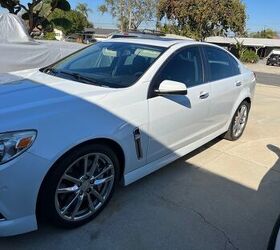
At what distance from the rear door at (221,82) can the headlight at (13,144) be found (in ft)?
8.59

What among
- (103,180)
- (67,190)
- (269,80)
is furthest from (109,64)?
(269,80)

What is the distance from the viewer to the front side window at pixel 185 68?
3832 millimetres

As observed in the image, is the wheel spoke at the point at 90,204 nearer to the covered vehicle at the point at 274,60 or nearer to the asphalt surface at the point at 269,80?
the asphalt surface at the point at 269,80

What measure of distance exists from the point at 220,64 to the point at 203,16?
36671 millimetres

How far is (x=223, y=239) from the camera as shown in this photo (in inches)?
125

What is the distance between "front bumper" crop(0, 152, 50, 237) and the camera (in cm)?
246

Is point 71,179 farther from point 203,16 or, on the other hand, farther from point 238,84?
point 203,16

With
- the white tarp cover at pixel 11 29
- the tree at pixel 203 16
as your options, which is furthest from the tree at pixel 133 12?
the white tarp cover at pixel 11 29

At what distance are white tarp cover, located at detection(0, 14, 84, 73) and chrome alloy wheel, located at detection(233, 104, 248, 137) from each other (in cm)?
432

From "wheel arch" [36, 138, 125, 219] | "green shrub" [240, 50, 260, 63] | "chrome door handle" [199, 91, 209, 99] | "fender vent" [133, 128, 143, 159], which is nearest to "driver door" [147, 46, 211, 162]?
"chrome door handle" [199, 91, 209, 99]

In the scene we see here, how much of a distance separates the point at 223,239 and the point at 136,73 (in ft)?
5.78

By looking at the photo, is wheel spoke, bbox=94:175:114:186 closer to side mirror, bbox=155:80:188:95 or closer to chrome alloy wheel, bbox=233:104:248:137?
side mirror, bbox=155:80:188:95

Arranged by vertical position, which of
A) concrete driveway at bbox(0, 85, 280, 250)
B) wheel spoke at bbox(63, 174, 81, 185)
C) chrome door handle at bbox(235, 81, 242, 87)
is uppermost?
chrome door handle at bbox(235, 81, 242, 87)

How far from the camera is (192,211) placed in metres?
3.56
